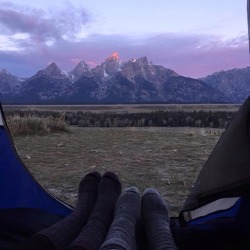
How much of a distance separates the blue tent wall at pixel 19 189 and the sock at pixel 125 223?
39 cm

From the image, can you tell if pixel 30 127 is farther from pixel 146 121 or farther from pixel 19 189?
pixel 146 121

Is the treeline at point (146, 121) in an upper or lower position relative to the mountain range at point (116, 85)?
lower

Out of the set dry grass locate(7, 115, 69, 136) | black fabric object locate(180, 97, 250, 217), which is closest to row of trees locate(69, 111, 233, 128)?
dry grass locate(7, 115, 69, 136)

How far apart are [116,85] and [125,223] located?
11794cm

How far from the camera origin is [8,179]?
2.03 meters

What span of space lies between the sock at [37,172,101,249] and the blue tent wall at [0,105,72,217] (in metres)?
0.16

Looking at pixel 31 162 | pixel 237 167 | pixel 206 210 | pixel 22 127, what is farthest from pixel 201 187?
pixel 22 127

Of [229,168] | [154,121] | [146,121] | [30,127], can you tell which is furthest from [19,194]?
[154,121]

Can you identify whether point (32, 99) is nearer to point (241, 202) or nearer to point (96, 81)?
point (96, 81)

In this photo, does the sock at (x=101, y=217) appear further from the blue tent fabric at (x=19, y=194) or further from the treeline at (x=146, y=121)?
the treeline at (x=146, y=121)

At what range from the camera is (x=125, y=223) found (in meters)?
1.45

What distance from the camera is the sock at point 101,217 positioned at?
130 cm

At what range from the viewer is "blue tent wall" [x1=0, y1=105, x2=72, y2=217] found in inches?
79.5

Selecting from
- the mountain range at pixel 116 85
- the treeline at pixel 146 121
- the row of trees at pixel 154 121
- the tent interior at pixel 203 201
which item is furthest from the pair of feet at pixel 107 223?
the mountain range at pixel 116 85
